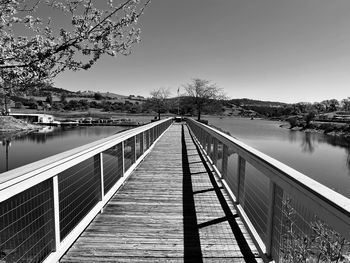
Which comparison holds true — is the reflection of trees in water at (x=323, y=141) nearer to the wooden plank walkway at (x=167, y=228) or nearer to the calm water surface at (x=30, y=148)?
the wooden plank walkway at (x=167, y=228)

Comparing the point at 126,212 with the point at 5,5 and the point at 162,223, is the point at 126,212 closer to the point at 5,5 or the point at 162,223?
the point at 162,223

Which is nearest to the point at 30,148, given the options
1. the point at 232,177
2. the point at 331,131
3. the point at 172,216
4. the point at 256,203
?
the point at 232,177

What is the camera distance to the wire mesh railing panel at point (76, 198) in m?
3.68

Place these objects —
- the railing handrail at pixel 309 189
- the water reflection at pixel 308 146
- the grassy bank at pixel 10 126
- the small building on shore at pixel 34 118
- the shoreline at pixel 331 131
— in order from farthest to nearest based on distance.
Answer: the small building on shore at pixel 34 118 < the shoreline at pixel 331 131 < the grassy bank at pixel 10 126 < the water reflection at pixel 308 146 < the railing handrail at pixel 309 189

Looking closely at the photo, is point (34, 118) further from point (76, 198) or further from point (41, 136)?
point (76, 198)

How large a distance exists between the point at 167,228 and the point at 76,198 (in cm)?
148

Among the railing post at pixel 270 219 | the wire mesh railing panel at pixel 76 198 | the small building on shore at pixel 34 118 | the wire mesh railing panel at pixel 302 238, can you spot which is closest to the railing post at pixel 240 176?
the wire mesh railing panel at pixel 302 238

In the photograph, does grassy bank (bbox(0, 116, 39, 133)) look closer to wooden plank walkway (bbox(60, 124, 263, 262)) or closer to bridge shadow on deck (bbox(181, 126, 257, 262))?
wooden plank walkway (bbox(60, 124, 263, 262))

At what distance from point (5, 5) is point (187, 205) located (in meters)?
4.64

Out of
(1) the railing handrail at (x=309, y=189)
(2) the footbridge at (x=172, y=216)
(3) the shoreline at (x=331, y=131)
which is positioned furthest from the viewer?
(3) the shoreline at (x=331, y=131)

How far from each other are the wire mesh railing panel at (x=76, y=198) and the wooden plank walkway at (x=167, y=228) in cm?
40

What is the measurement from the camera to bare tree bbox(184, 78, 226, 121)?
4069cm

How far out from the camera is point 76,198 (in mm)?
3832

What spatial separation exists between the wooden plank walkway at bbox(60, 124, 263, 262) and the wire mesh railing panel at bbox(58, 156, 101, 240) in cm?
40
